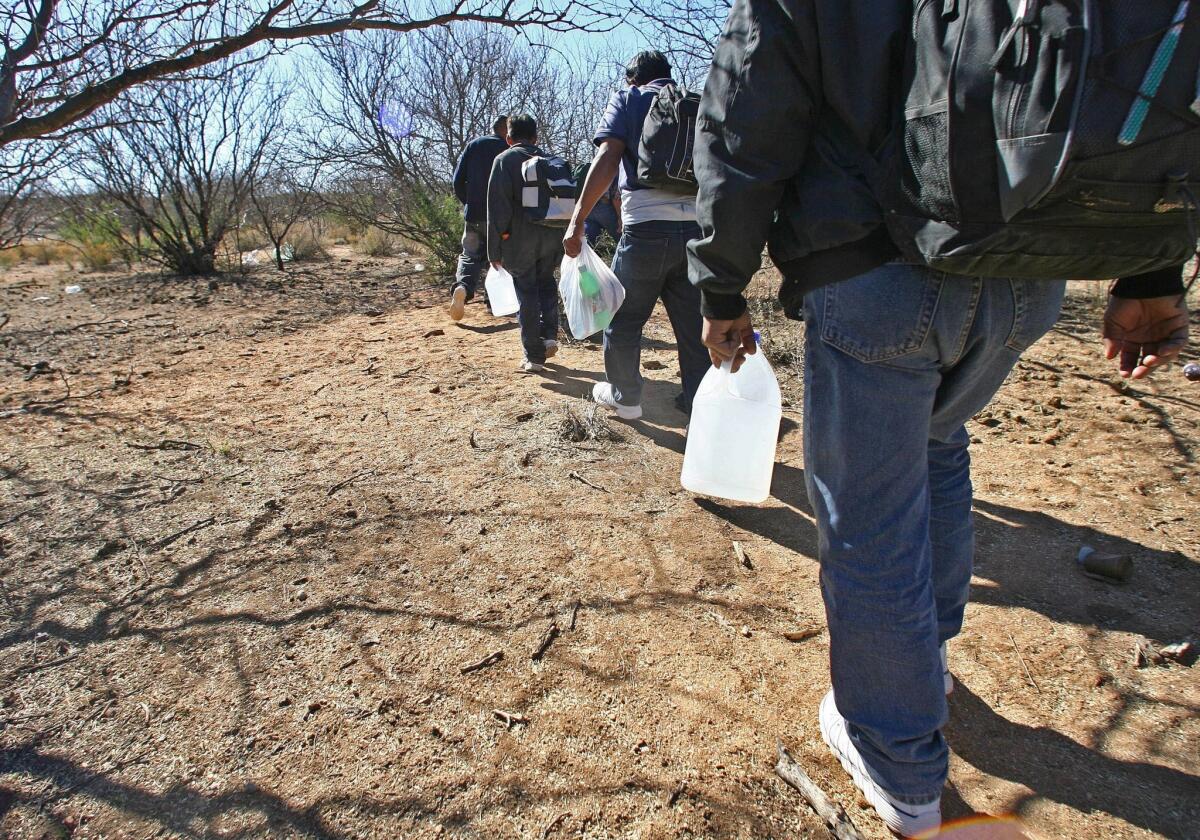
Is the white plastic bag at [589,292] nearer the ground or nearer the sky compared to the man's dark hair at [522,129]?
nearer the ground

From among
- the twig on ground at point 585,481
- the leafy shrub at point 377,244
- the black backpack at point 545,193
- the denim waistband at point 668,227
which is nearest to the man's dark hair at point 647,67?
the denim waistband at point 668,227

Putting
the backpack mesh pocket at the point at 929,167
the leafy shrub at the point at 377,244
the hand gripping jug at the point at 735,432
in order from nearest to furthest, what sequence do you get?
the backpack mesh pocket at the point at 929,167 → the hand gripping jug at the point at 735,432 → the leafy shrub at the point at 377,244

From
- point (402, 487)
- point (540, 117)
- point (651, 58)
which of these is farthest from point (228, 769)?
point (540, 117)

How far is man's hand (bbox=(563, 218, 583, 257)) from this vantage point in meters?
3.11

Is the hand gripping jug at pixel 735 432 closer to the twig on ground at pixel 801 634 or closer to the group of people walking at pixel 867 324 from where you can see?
the twig on ground at pixel 801 634

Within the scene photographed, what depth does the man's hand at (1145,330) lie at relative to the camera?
1.25 m

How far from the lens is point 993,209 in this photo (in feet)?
3.16

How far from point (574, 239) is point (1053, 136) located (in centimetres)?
242

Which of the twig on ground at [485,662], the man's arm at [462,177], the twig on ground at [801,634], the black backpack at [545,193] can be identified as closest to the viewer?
the twig on ground at [485,662]

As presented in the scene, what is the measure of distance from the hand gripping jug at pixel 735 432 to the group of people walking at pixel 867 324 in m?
0.71

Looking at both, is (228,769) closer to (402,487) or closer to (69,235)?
(402,487)

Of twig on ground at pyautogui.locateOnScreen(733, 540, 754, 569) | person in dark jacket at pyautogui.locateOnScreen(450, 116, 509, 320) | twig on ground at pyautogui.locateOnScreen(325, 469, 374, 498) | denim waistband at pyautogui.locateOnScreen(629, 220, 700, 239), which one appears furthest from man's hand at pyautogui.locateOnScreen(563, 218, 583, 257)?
person in dark jacket at pyautogui.locateOnScreen(450, 116, 509, 320)

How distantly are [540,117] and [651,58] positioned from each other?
6976 millimetres

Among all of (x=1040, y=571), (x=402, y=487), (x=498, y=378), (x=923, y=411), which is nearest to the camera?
(x=923, y=411)
